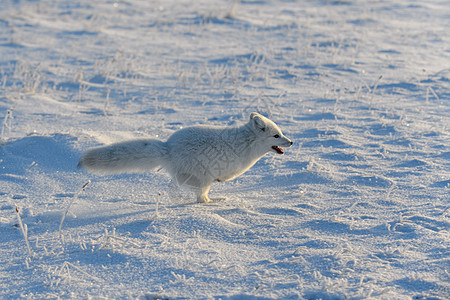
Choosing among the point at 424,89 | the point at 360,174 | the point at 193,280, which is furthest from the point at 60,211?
the point at 424,89

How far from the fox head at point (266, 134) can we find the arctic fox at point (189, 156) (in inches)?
1.0

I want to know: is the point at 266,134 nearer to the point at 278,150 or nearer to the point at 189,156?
the point at 278,150

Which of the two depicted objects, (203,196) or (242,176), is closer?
(203,196)

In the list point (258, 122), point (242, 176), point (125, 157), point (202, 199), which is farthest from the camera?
point (242, 176)

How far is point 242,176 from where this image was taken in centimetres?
554

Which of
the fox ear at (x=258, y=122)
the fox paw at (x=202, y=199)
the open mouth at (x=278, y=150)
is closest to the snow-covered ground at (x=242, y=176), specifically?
the fox paw at (x=202, y=199)

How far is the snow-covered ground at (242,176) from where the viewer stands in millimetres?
3250

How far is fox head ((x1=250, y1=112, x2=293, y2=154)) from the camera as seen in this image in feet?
16.3

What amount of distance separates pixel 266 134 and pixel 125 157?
1.44m

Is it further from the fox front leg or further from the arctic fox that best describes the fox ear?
the fox front leg

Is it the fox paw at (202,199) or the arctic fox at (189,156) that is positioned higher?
the arctic fox at (189,156)

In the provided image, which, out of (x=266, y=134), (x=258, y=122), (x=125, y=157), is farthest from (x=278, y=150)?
(x=125, y=157)

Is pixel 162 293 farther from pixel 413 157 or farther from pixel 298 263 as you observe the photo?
pixel 413 157

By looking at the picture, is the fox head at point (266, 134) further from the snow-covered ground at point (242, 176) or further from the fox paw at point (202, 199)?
the fox paw at point (202, 199)
